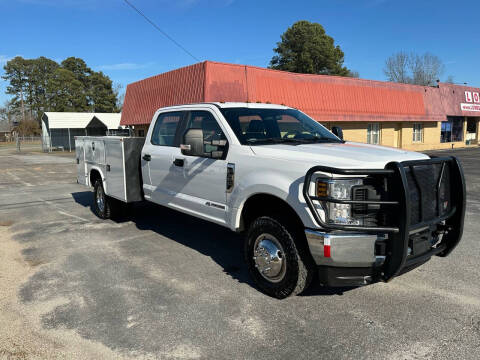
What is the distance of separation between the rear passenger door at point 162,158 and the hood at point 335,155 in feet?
5.47

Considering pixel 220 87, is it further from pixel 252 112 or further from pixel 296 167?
pixel 296 167

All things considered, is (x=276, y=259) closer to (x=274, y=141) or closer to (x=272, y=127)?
(x=274, y=141)

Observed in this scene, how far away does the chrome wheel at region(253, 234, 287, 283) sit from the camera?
149 inches

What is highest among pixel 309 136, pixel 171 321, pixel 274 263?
pixel 309 136

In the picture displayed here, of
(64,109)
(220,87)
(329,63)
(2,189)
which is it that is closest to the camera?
(2,189)

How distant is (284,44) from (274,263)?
5168cm

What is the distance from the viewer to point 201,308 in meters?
3.72

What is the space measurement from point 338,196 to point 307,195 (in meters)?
0.26

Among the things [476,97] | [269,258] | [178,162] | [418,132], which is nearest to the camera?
[269,258]

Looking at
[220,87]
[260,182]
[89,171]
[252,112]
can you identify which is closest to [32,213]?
[89,171]

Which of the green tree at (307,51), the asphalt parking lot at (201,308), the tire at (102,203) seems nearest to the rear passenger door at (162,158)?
the asphalt parking lot at (201,308)

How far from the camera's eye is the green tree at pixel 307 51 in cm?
4931

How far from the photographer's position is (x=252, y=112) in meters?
4.86

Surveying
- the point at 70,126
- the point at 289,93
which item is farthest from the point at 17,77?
the point at 289,93
